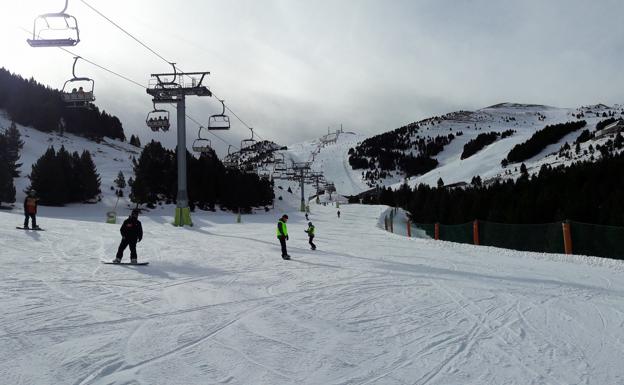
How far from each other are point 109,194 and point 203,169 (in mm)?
12696

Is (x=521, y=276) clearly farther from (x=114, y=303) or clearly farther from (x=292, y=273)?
(x=114, y=303)

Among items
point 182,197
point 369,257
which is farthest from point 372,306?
point 182,197

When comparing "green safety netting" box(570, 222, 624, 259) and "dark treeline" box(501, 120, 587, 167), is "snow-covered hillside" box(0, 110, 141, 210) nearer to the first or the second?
"green safety netting" box(570, 222, 624, 259)

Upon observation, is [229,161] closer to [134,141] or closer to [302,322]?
[302,322]

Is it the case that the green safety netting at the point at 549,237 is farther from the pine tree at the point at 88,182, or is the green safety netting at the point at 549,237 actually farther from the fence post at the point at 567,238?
the pine tree at the point at 88,182

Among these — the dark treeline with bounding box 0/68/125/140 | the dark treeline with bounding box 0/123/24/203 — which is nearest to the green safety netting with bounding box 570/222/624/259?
the dark treeline with bounding box 0/123/24/203

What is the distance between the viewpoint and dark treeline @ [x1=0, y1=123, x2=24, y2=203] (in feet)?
137

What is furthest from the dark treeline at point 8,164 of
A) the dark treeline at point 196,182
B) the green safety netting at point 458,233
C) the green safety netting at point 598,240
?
the green safety netting at point 598,240

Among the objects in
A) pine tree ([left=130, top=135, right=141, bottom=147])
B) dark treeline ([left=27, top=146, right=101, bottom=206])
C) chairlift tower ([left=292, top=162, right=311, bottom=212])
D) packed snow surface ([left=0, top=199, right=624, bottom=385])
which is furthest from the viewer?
pine tree ([left=130, top=135, right=141, bottom=147])

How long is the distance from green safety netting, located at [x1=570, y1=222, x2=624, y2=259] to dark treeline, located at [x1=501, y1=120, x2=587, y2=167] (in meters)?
117

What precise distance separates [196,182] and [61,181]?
53.5ft

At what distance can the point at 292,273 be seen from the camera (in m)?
10.4

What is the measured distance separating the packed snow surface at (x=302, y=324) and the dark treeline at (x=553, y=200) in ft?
97.9

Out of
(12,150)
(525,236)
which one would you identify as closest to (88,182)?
(12,150)
